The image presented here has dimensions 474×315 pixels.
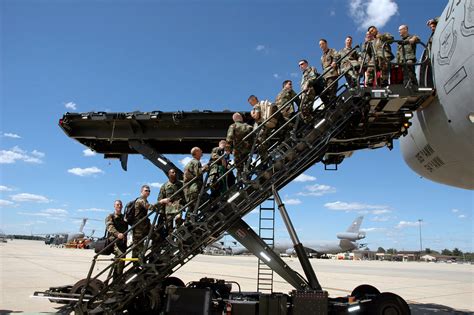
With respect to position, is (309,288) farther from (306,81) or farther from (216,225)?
(306,81)

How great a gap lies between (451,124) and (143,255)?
6102 mm

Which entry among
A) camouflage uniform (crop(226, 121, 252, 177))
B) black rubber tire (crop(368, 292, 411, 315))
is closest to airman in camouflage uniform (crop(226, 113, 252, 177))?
camouflage uniform (crop(226, 121, 252, 177))

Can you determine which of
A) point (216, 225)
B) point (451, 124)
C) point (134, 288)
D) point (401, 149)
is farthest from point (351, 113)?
point (134, 288)

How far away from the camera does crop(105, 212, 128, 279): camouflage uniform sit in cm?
806

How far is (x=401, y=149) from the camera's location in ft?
29.0

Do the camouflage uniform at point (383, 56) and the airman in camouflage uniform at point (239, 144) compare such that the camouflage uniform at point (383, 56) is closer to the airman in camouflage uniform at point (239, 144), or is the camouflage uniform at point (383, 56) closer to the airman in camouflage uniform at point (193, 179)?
the airman in camouflage uniform at point (239, 144)

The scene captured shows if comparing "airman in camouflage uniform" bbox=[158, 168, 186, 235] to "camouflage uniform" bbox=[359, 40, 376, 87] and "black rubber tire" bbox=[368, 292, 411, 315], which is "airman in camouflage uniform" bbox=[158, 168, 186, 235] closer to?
"black rubber tire" bbox=[368, 292, 411, 315]

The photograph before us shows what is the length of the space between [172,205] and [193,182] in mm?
790

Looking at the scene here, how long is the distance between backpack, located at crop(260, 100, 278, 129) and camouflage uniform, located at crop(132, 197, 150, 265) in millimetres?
3329

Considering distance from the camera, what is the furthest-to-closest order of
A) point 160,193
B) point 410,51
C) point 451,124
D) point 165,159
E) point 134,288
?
point 165,159, point 160,193, point 134,288, point 410,51, point 451,124

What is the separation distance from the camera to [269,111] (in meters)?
8.04

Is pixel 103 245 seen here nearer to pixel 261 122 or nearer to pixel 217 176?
pixel 217 176

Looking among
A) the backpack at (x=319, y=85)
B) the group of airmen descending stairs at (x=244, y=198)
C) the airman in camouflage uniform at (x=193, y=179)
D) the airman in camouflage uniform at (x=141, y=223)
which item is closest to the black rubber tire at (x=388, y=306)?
the group of airmen descending stairs at (x=244, y=198)

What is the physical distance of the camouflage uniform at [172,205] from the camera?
7.60 metres
